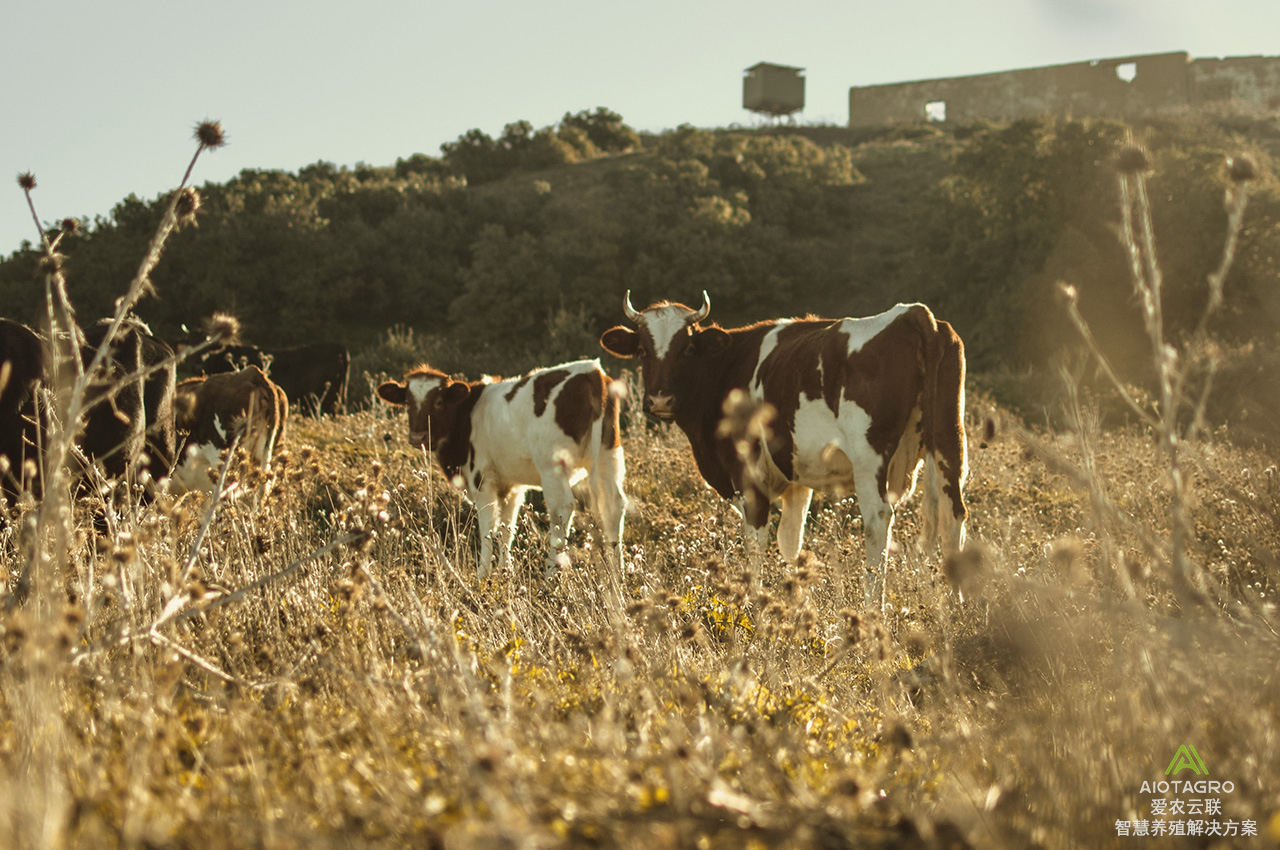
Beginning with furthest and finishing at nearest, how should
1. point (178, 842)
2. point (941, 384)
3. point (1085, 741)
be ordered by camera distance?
point (941, 384) < point (1085, 741) < point (178, 842)

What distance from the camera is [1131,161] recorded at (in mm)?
2340

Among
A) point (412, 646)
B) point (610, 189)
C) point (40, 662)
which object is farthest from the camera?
point (610, 189)

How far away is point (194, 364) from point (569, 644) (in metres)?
13.7

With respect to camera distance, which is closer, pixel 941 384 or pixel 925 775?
pixel 925 775

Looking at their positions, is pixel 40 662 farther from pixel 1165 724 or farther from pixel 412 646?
pixel 1165 724

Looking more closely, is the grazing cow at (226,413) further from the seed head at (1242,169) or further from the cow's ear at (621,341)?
the seed head at (1242,169)

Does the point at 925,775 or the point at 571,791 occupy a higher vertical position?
the point at 571,791

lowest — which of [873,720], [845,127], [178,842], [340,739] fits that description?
[873,720]

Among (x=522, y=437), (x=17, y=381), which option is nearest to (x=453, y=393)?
(x=522, y=437)

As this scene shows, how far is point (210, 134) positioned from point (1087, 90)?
65245 mm

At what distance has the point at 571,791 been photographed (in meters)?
1.92

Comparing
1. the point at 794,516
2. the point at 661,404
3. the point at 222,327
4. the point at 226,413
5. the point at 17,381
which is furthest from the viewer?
the point at 226,413

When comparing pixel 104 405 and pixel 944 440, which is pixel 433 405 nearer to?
pixel 104 405

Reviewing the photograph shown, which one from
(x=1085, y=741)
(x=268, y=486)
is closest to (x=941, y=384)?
(x=1085, y=741)
